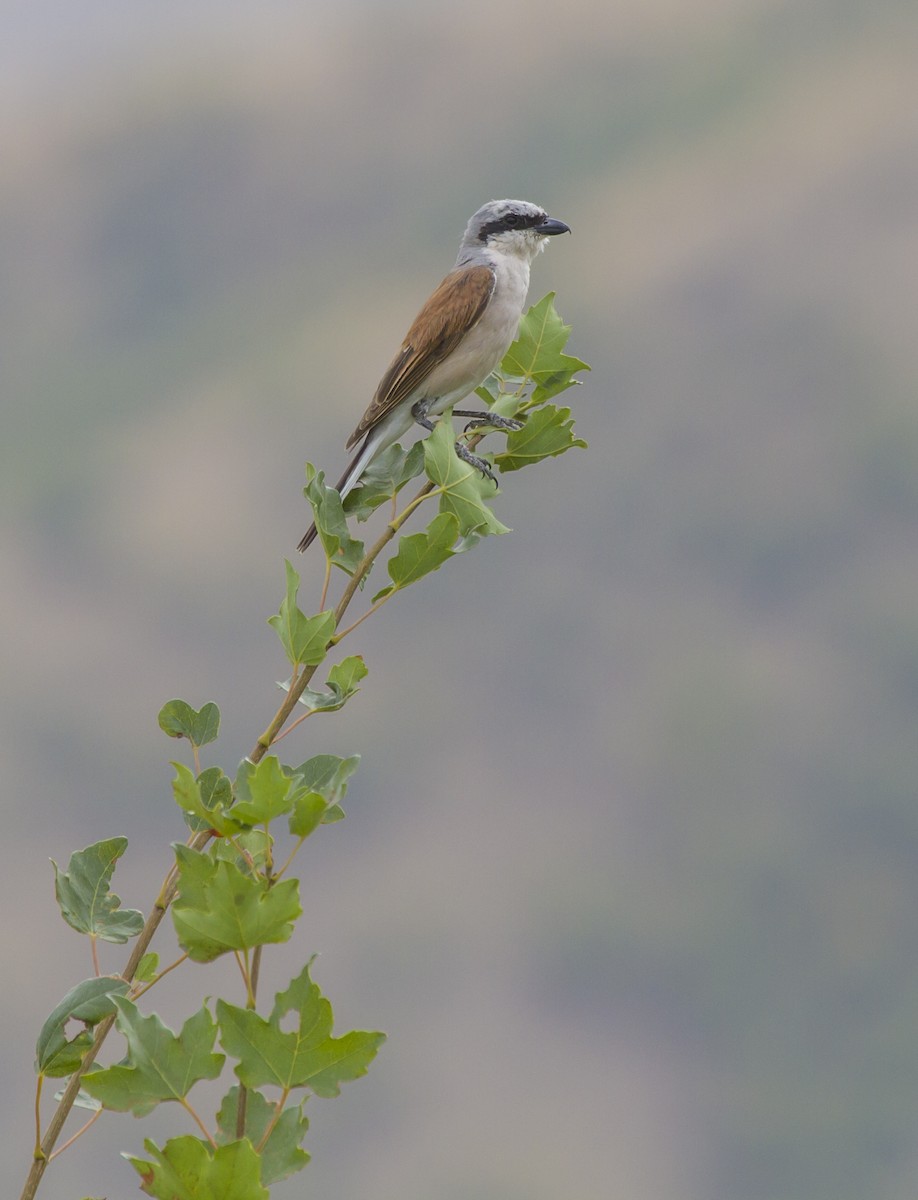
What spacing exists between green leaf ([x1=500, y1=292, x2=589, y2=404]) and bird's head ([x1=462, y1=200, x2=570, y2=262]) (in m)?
3.26

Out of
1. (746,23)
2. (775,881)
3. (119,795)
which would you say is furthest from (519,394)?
(746,23)

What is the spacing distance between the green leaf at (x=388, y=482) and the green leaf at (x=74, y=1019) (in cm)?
83

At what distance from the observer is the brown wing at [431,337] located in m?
4.69

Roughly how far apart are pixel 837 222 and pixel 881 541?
32069mm

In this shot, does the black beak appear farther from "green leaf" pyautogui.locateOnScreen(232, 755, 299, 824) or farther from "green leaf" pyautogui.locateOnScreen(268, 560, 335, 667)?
"green leaf" pyautogui.locateOnScreen(232, 755, 299, 824)

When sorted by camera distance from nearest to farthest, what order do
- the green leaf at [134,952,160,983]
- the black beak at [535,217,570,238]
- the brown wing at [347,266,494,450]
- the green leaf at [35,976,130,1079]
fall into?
the green leaf at [35,976,130,1079] < the green leaf at [134,952,160,983] < the brown wing at [347,266,494,450] < the black beak at [535,217,570,238]

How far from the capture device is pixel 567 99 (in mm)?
167625

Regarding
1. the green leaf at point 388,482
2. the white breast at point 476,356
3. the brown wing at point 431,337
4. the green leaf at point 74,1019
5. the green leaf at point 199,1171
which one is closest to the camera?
the green leaf at point 199,1171

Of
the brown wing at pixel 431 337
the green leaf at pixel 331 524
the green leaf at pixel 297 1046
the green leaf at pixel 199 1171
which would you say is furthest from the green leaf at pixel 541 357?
the brown wing at pixel 431 337

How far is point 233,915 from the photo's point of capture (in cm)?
128

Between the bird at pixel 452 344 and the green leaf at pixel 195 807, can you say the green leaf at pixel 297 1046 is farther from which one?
the bird at pixel 452 344

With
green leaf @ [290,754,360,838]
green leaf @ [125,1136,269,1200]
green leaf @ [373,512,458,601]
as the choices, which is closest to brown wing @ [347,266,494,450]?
green leaf @ [373,512,458,601]

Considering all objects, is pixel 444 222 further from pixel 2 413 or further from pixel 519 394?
pixel 519 394

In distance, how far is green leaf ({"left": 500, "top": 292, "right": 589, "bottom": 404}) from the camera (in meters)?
2.41
